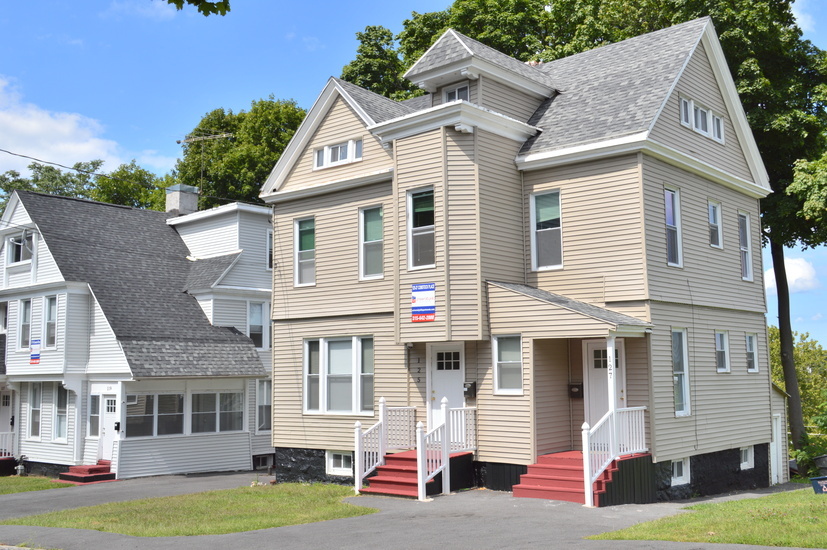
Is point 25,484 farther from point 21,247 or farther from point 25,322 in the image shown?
point 21,247

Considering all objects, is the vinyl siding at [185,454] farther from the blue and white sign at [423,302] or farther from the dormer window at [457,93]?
the dormer window at [457,93]

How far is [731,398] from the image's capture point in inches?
783

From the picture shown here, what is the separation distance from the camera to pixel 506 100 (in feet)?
64.1

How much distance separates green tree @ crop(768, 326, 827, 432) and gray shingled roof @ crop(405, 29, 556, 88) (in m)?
39.0

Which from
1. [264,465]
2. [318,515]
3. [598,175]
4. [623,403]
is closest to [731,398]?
[623,403]

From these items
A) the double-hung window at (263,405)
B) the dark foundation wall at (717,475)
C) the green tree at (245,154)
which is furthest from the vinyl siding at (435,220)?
the green tree at (245,154)

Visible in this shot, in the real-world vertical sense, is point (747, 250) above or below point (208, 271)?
below

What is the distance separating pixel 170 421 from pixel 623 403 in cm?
1502

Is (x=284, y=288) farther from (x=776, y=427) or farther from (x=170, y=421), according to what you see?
(x=776, y=427)

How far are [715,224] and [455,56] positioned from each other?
307 inches

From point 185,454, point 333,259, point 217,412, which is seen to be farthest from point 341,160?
point 185,454

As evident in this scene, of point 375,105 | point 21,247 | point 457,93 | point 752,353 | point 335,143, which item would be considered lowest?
point 752,353

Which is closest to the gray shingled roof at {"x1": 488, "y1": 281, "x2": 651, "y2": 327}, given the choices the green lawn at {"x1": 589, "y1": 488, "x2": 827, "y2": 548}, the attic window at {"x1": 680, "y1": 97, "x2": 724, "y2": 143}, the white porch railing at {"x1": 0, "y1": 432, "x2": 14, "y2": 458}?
the green lawn at {"x1": 589, "y1": 488, "x2": 827, "y2": 548}

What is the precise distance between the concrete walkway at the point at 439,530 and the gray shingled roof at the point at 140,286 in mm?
10877
